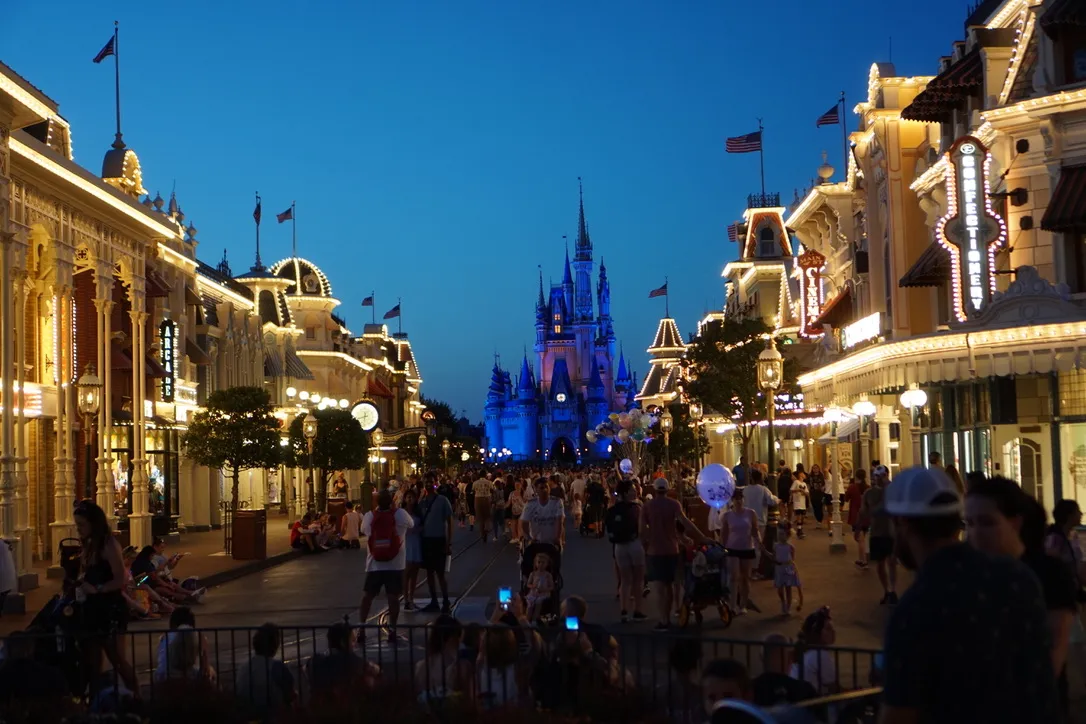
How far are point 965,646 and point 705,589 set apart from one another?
1254 cm

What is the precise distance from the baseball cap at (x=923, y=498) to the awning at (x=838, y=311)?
41117 millimetres

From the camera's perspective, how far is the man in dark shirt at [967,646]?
4445 millimetres

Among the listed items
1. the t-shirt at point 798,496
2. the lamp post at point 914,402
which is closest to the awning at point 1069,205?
the lamp post at point 914,402

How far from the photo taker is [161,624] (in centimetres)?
1925

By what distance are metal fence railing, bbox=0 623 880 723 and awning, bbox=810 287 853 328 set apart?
36.0m

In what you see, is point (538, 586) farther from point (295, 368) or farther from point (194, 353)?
point (295, 368)

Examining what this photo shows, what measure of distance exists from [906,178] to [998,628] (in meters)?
34.6

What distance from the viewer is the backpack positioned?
1783 centimetres

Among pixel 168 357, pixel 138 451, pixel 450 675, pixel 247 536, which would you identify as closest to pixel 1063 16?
pixel 247 536

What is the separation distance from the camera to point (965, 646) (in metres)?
4.44

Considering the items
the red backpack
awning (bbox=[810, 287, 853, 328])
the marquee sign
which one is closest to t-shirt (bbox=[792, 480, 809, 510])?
awning (bbox=[810, 287, 853, 328])

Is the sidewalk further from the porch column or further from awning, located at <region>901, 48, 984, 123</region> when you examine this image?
awning, located at <region>901, 48, 984, 123</region>

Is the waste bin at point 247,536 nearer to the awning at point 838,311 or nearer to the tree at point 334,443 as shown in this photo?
the tree at point 334,443

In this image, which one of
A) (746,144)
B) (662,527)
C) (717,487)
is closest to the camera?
(662,527)
